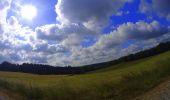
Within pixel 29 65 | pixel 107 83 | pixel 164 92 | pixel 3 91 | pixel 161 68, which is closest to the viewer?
pixel 164 92

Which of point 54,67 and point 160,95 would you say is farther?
point 54,67

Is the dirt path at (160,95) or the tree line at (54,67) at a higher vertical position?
the tree line at (54,67)

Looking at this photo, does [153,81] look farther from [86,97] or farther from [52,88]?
[52,88]

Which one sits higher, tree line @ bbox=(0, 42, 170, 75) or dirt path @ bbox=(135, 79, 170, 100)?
tree line @ bbox=(0, 42, 170, 75)

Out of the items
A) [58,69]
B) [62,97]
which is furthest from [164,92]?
[58,69]

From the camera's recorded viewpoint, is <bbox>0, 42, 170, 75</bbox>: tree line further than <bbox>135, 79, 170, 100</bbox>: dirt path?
Yes

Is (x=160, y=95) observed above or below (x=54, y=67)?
below

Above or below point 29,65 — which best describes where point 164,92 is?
below

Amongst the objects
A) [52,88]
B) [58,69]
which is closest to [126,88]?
[52,88]

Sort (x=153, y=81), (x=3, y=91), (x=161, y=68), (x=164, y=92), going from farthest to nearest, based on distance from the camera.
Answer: (x=161, y=68), (x=153, y=81), (x=3, y=91), (x=164, y=92)

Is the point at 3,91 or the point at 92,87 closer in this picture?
the point at 3,91

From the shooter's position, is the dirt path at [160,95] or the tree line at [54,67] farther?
the tree line at [54,67]

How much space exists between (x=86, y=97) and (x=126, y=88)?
5.38 m

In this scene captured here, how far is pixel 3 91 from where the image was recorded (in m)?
35.1
